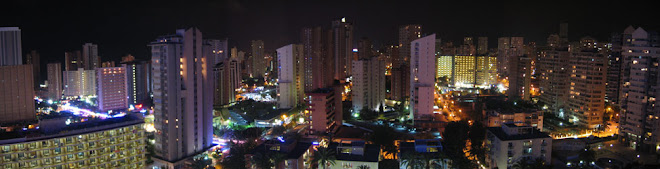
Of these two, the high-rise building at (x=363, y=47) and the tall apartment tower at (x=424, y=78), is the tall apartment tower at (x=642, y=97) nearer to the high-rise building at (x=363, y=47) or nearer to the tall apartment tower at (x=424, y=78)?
the tall apartment tower at (x=424, y=78)

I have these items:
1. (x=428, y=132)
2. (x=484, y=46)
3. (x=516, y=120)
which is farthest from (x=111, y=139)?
(x=484, y=46)

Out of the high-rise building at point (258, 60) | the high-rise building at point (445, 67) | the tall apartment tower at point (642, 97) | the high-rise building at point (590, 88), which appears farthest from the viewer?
the high-rise building at point (258, 60)

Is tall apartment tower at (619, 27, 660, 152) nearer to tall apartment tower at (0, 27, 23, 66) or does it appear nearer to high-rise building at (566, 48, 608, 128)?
high-rise building at (566, 48, 608, 128)

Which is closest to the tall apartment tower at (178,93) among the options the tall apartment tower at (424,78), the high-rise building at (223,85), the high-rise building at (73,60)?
the tall apartment tower at (424,78)

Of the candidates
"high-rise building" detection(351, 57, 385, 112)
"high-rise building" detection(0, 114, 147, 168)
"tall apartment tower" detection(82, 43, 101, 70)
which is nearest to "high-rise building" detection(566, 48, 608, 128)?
"high-rise building" detection(351, 57, 385, 112)

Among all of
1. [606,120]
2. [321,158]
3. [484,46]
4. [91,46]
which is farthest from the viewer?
[484,46]

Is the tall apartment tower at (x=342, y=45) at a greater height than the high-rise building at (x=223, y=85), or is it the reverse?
the tall apartment tower at (x=342, y=45)

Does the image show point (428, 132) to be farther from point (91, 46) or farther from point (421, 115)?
point (91, 46)

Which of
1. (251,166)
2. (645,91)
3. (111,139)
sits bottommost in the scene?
(251,166)
